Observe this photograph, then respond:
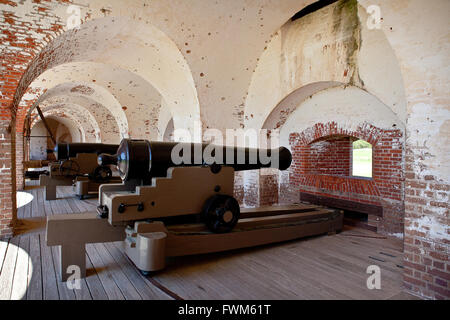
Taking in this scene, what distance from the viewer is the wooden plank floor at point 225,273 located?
2.68 metres

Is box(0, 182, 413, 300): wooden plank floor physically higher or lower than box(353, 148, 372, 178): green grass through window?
lower

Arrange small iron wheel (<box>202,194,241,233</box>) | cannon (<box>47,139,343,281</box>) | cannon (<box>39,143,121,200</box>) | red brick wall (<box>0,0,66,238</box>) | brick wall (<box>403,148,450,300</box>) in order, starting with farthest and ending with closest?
1. cannon (<box>39,143,121,200</box>)
2. red brick wall (<box>0,0,66,238</box>)
3. small iron wheel (<box>202,194,241,233</box>)
4. cannon (<box>47,139,343,281</box>)
5. brick wall (<box>403,148,450,300</box>)

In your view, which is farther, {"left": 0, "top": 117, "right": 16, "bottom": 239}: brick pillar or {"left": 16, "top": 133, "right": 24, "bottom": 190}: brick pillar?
{"left": 16, "top": 133, "right": 24, "bottom": 190}: brick pillar

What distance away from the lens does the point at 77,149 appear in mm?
7547

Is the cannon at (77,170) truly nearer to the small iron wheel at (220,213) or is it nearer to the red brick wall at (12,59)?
the red brick wall at (12,59)

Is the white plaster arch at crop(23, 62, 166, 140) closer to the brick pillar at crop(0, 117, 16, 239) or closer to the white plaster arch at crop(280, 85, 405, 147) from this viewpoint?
the brick pillar at crop(0, 117, 16, 239)

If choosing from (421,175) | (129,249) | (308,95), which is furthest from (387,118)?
(129,249)

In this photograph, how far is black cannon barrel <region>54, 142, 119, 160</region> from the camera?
7325 mm

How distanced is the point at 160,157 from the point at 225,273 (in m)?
1.35

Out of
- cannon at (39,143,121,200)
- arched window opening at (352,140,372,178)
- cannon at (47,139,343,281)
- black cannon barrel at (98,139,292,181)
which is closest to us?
cannon at (47,139,343,281)

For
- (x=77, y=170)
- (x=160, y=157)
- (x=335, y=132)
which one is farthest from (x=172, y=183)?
(x=77, y=170)

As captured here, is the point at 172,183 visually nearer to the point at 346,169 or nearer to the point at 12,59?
the point at 12,59

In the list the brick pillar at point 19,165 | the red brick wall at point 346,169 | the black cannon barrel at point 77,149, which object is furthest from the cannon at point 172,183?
the brick pillar at point 19,165

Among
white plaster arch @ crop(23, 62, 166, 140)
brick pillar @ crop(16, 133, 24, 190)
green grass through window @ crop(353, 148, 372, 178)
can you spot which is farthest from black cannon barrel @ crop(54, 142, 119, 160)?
green grass through window @ crop(353, 148, 372, 178)
